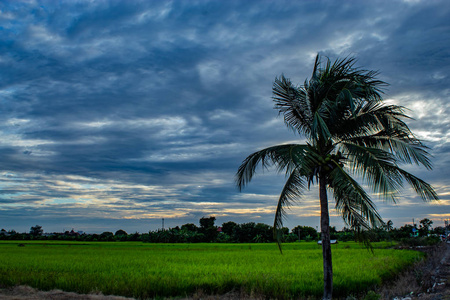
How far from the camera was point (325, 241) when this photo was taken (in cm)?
1006

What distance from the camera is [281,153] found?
33.5 feet

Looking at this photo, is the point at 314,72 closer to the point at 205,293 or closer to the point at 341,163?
the point at 341,163

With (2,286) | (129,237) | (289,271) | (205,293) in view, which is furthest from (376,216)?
(129,237)

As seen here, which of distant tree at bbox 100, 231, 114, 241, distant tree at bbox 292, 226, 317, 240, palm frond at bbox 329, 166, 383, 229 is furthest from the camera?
distant tree at bbox 292, 226, 317, 240

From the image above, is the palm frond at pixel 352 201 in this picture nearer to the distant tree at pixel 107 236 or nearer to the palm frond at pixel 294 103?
the palm frond at pixel 294 103

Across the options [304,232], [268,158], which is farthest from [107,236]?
[268,158]

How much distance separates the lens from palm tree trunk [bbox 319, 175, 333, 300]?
990cm

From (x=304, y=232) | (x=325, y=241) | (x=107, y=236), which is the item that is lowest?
(x=304, y=232)

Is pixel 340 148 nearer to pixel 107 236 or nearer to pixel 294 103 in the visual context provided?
pixel 294 103

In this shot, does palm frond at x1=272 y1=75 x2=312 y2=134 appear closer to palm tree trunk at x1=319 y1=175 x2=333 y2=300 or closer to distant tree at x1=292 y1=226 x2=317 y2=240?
palm tree trunk at x1=319 y1=175 x2=333 y2=300

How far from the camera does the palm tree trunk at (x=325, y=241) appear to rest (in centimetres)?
990

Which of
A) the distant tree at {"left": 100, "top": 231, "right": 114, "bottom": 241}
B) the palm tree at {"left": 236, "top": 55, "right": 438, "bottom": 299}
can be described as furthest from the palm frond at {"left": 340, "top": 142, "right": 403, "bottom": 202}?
the distant tree at {"left": 100, "top": 231, "right": 114, "bottom": 241}

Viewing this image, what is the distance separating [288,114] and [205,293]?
7.44 metres

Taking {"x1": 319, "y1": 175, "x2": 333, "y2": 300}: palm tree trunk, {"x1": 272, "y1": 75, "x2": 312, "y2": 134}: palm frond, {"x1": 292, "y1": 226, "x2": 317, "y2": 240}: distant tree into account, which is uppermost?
{"x1": 272, "y1": 75, "x2": 312, "y2": 134}: palm frond
